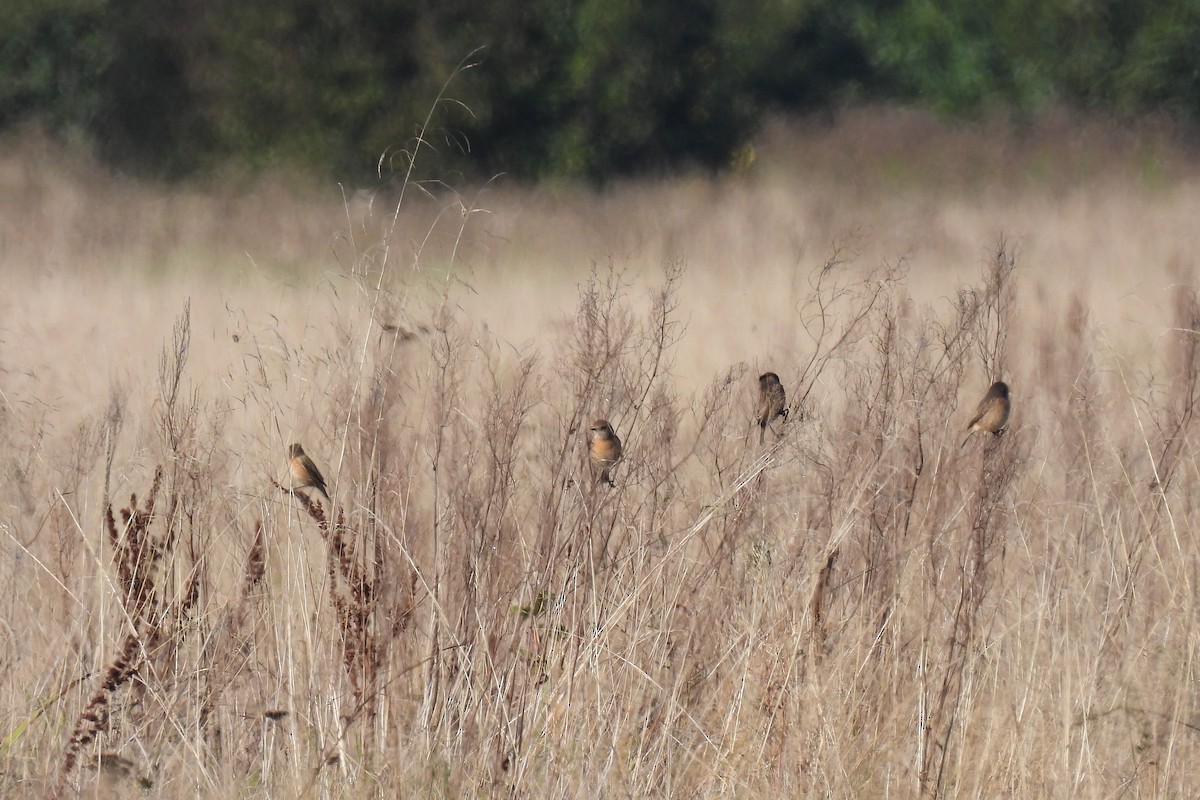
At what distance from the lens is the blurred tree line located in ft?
44.8

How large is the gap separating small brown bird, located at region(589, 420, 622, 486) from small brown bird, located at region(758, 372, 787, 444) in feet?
1.00

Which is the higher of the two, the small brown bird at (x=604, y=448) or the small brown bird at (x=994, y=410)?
the small brown bird at (x=994, y=410)

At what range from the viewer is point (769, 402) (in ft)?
9.28

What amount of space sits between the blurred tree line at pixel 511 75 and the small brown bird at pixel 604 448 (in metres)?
10.1

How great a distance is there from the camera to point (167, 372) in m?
2.66

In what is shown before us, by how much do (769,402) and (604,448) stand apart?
395 millimetres

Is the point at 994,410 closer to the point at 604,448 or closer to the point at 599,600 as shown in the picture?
the point at 604,448

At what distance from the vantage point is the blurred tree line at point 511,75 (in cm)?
1366

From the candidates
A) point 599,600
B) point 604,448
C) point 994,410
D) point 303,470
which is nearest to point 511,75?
point 303,470

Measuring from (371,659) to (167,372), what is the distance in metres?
0.74

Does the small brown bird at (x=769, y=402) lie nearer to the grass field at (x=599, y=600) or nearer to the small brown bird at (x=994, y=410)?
the grass field at (x=599, y=600)

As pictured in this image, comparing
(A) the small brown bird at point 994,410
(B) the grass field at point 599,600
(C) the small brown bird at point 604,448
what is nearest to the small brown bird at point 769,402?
(B) the grass field at point 599,600

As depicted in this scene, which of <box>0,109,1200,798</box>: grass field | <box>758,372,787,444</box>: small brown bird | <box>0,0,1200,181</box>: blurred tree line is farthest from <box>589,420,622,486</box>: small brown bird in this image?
<box>0,0,1200,181</box>: blurred tree line

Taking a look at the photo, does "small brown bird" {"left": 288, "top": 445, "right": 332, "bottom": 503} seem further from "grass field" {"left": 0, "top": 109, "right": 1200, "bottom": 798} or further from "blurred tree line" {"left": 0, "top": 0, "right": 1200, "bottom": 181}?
"blurred tree line" {"left": 0, "top": 0, "right": 1200, "bottom": 181}
